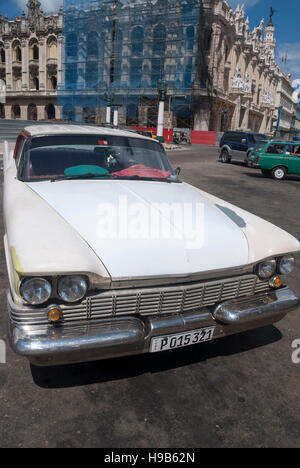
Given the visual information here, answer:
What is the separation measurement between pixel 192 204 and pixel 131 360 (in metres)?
1.42

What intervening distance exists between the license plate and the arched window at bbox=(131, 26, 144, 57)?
155 feet

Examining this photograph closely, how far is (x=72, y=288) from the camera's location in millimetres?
2100

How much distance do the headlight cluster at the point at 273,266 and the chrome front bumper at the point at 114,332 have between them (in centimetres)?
23

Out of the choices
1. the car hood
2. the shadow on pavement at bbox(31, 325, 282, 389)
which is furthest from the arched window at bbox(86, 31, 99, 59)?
the shadow on pavement at bbox(31, 325, 282, 389)

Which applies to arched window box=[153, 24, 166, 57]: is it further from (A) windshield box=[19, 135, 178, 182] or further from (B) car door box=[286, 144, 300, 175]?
(A) windshield box=[19, 135, 178, 182]

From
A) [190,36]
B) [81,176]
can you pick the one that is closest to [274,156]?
[81,176]

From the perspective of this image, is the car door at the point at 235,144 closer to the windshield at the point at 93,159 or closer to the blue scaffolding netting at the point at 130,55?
Result: the windshield at the point at 93,159

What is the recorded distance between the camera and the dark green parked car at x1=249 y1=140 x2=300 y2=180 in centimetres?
1493

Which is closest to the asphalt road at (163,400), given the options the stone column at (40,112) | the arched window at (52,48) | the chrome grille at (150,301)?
the chrome grille at (150,301)

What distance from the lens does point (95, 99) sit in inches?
1860

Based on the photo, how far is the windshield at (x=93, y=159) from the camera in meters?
3.45

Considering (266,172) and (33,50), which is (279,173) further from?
(33,50)

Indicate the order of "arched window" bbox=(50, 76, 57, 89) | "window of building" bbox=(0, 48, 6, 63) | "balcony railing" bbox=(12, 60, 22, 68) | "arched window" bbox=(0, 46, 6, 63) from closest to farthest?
1. "arched window" bbox=(50, 76, 57, 89)
2. "balcony railing" bbox=(12, 60, 22, 68)
3. "arched window" bbox=(0, 46, 6, 63)
4. "window of building" bbox=(0, 48, 6, 63)

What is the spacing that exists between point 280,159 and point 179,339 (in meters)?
14.3
